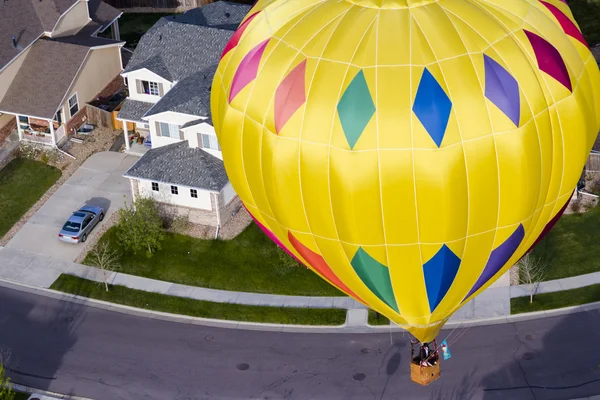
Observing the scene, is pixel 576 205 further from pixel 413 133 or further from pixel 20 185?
pixel 20 185

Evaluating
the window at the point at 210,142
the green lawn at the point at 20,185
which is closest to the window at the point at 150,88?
the window at the point at 210,142

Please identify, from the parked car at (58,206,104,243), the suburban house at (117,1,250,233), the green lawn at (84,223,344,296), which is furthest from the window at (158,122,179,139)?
the green lawn at (84,223,344,296)

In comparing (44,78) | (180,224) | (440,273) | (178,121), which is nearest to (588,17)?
(178,121)

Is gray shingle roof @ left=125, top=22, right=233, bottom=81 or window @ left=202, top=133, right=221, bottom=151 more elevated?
gray shingle roof @ left=125, top=22, right=233, bottom=81

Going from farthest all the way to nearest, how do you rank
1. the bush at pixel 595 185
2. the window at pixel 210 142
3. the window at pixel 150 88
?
the window at pixel 150 88 → the bush at pixel 595 185 → the window at pixel 210 142

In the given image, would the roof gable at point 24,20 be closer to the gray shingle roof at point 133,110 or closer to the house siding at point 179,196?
the gray shingle roof at point 133,110

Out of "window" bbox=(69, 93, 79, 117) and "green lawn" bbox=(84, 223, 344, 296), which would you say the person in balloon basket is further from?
"window" bbox=(69, 93, 79, 117)
